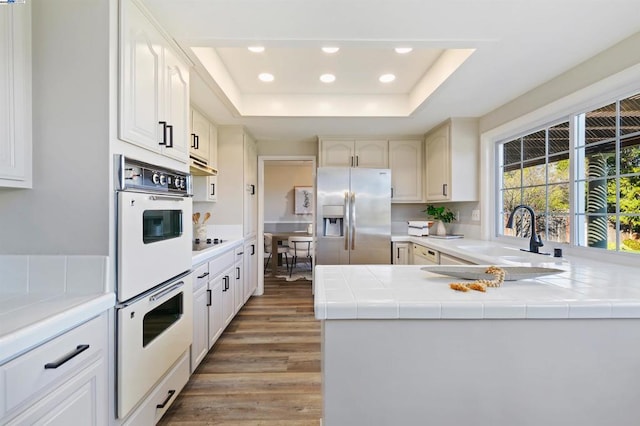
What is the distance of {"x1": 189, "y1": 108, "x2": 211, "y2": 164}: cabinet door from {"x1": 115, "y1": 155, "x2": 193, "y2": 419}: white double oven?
103 centimetres

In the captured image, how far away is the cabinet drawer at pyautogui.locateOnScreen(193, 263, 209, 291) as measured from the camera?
2105mm

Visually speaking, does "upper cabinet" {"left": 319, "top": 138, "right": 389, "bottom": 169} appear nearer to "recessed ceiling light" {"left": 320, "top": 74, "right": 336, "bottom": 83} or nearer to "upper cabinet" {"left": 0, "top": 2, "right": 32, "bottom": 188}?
"recessed ceiling light" {"left": 320, "top": 74, "right": 336, "bottom": 83}

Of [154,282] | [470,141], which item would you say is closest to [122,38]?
[154,282]

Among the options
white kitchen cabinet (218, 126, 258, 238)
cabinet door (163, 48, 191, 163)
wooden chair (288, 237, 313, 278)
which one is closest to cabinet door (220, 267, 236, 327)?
white kitchen cabinet (218, 126, 258, 238)

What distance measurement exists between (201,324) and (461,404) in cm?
182

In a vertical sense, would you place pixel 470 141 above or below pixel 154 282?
above

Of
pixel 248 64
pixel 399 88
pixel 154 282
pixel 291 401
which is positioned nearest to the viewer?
pixel 154 282

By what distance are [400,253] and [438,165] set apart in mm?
1145

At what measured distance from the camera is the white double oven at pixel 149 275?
130 cm

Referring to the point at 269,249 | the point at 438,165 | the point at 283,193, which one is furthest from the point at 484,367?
the point at 283,193

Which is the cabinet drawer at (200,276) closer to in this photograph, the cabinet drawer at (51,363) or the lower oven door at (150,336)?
the lower oven door at (150,336)

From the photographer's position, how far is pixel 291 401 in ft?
6.31

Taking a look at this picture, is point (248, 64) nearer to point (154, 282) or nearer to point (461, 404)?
point (154, 282)

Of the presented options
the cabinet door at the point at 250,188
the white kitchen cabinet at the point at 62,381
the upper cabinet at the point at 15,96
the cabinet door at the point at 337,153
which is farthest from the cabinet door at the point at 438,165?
the upper cabinet at the point at 15,96
